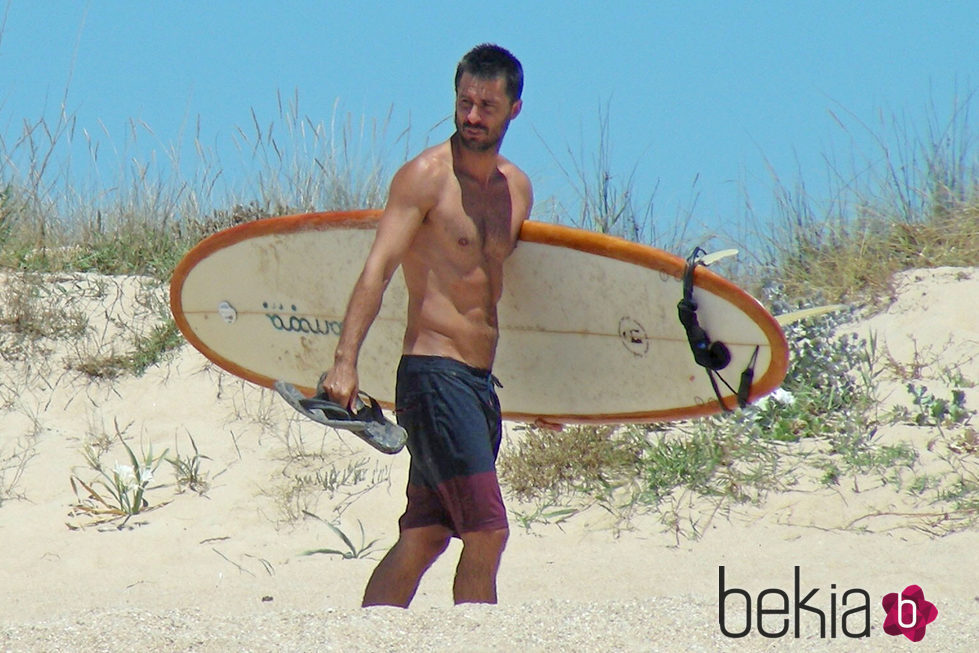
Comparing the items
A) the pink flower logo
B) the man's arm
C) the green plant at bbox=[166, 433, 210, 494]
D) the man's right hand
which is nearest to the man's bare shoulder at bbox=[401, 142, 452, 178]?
the man's arm

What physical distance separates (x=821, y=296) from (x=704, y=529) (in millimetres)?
2243

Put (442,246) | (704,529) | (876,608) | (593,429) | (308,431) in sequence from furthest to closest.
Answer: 1. (308,431)
2. (593,429)
3. (704,529)
4. (876,608)
5. (442,246)

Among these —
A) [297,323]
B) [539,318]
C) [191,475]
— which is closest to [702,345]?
[539,318]

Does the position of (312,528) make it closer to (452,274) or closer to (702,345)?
(702,345)

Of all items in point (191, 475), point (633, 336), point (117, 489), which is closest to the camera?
point (633, 336)

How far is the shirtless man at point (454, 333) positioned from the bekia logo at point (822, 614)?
28.9 inches

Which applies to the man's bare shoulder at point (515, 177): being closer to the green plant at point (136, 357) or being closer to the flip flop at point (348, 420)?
the flip flop at point (348, 420)

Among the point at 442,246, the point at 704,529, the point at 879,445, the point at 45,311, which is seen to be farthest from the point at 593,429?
the point at 45,311

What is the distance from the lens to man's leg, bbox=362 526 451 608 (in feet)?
12.3

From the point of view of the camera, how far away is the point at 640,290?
4422mm

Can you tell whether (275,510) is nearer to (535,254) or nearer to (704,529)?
(704,529)

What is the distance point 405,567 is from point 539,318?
1149mm

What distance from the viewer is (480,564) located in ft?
12.0

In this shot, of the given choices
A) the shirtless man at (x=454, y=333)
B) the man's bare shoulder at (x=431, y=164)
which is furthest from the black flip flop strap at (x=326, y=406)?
the man's bare shoulder at (x=431, y=164)
